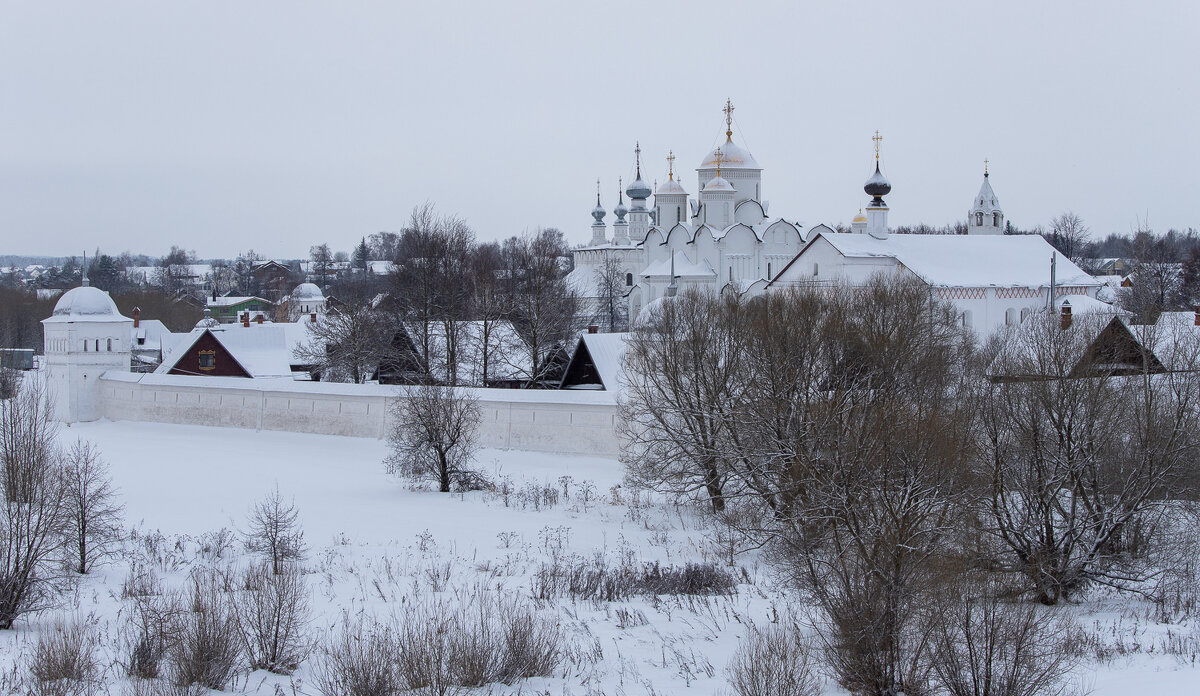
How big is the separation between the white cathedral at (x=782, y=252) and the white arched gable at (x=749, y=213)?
0.03m

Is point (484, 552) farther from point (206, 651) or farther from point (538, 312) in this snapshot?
point (538, 312)

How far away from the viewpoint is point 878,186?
1246 inches

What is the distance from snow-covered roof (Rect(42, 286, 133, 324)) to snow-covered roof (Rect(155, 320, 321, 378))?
155 centimetres

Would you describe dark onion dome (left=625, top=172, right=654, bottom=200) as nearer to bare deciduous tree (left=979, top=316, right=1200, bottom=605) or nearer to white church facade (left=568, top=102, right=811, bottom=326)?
white church facade (left=568, top=102, right=811, bottom=326)

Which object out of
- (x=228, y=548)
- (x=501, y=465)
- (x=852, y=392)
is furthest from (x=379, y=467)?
(x=852, y=392)

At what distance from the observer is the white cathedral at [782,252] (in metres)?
28.8

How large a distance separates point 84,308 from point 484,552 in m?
16.9

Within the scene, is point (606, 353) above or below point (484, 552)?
above

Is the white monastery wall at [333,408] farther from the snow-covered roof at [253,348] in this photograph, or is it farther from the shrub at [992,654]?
the shrub at [992,654]

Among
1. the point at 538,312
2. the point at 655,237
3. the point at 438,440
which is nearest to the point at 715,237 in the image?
the point at 655,237

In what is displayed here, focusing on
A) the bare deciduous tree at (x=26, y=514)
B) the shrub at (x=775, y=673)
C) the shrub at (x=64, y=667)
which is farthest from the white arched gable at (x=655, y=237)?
the shrub at (x=64, y=667)

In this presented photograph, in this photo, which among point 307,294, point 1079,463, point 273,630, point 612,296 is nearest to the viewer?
point 273,630

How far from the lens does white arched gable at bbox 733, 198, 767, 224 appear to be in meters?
39.1

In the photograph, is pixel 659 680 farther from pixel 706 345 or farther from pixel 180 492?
pixel 180 492
